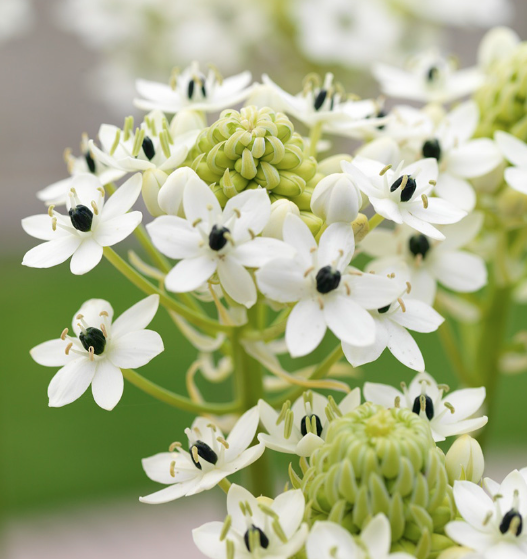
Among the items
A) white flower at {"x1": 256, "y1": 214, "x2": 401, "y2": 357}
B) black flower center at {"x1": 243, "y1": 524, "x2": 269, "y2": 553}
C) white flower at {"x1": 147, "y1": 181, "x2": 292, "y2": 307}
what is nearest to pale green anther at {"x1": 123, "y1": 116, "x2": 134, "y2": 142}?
white flower at {"x1": 147, "y1": 181, "x2": 292, "y2": 307}

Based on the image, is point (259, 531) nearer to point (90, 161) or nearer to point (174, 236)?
point (174, 236)

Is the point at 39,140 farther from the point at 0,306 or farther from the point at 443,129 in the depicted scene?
the point at 443,129

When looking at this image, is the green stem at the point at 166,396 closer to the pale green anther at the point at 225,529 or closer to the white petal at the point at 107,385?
the white petal at the point at 107,385

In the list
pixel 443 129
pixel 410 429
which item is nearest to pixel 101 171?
pixel 443 129

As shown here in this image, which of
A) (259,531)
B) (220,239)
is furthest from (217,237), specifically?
(259,531)

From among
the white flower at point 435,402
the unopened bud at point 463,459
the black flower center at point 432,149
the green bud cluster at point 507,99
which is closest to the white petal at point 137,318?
the white flower at point 435,402

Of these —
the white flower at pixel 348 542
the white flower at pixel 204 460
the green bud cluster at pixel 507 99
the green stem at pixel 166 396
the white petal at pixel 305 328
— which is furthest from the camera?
the green bud cluster at pixel 507 99
